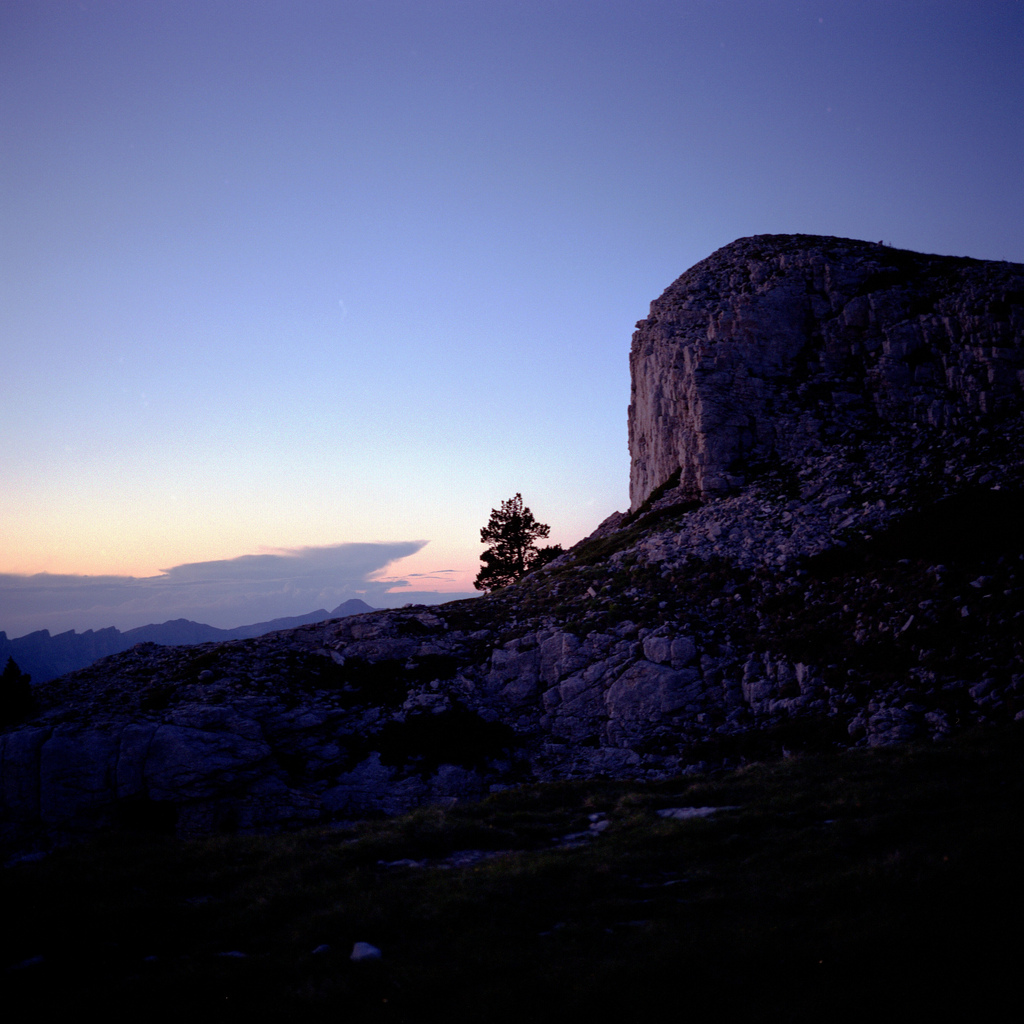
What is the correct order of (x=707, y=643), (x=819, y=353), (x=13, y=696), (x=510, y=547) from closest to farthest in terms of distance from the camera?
(x=707, y=643) < (x=13, y=696) < (x=819, y=353) < (x=510, y=547)

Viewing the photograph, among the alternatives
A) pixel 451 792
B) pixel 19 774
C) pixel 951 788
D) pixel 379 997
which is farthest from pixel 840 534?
pixel 19 774

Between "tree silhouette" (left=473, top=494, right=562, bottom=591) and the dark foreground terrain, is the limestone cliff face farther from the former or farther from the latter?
the dark foreground terrain

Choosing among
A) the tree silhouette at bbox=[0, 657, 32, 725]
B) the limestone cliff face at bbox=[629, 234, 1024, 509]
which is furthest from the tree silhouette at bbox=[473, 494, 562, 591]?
the tree silhouette at bbox=[0, 657, 32, 725]

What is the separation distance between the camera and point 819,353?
47.2m

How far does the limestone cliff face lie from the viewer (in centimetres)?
4006

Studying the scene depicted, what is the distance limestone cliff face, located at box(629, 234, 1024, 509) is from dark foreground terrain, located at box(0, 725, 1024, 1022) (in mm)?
30762

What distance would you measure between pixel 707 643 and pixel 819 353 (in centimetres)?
2972

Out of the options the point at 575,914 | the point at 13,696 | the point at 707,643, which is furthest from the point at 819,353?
the point at 13,696

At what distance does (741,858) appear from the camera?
12133mm

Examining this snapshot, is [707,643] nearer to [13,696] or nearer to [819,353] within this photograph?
[819,353]

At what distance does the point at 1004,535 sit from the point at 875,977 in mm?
25060

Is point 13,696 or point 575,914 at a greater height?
point 13,696

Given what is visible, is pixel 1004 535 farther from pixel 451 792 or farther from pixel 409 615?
pixel 409 615

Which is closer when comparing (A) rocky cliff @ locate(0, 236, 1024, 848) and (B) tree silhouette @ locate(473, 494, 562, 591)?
(A) rocky cliff @ locate(0, 236, 1024, 848)
